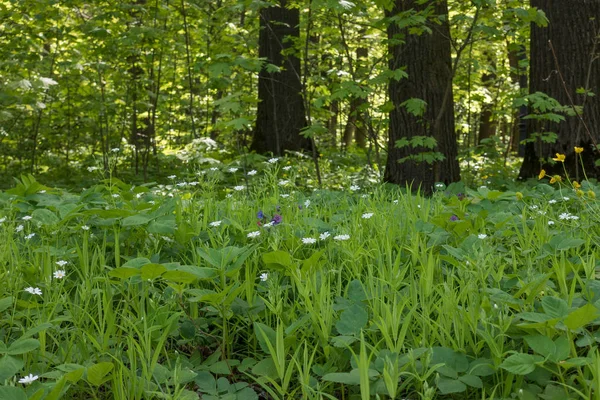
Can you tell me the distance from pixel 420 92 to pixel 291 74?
4.29m

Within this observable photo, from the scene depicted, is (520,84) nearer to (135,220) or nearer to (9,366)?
(135,220)

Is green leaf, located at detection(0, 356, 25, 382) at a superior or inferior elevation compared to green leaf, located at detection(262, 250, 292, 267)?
inferior

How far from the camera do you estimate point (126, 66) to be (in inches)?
332

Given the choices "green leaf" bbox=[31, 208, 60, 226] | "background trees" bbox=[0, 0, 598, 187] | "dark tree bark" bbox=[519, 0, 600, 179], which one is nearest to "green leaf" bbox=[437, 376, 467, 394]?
"green leaf" bbox=[31, 208, 60, 226]

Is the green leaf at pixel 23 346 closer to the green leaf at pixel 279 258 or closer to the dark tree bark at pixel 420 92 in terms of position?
the green leaf at pixel 279 258

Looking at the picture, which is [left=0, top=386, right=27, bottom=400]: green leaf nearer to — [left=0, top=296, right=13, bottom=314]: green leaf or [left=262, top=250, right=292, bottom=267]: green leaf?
[left=0, top=296, right=13, bottom=314]: green leaf

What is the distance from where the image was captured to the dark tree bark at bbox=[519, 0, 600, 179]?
561cm

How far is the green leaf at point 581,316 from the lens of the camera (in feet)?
4.66

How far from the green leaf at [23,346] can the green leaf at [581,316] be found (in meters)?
1.40

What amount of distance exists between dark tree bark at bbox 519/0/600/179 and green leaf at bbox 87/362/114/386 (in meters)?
5.08

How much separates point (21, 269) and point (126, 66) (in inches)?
270

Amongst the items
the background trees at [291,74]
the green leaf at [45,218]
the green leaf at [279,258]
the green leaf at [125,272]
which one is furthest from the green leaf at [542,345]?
the background trees at [291,74]

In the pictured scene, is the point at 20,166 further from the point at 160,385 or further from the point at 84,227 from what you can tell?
the point at 160,385

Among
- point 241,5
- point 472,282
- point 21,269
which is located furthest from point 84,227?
point 241,5
